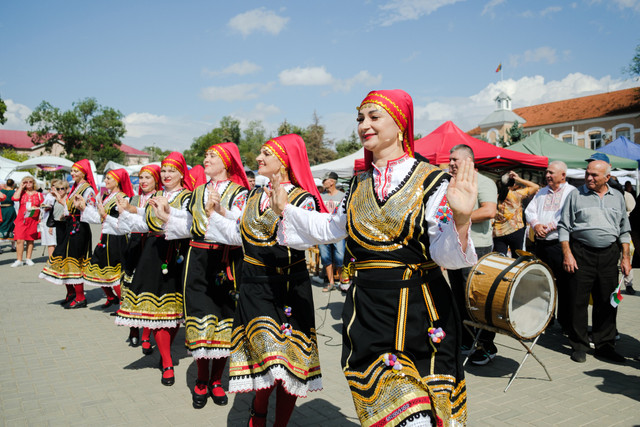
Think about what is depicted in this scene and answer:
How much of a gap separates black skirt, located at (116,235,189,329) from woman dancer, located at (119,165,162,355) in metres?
0.73

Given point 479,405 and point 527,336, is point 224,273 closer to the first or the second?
point 479,405

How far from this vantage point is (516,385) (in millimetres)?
4746

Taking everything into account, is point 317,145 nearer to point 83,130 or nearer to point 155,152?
point 83,130

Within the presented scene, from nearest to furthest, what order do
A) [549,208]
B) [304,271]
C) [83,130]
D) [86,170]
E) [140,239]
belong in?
[304,271] → [140,239] → [549,208] → [86,170] → [83,130]

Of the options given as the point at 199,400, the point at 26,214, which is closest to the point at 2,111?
the point at 26,214

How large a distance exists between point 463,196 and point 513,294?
→ 8.89 feet

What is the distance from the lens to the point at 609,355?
5496 mm

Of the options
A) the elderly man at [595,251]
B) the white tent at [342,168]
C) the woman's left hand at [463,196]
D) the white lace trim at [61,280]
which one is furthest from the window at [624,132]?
the woman's left hand at [463,196]

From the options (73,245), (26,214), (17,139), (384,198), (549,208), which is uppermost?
(17,139)

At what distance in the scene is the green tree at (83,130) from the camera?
203 ft

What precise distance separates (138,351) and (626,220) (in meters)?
6.11

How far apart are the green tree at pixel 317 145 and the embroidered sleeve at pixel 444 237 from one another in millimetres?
46336

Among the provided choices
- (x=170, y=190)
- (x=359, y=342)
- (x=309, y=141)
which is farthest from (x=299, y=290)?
(x=309, y=141)

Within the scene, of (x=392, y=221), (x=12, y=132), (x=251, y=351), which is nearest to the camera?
(x=392, y=221)
